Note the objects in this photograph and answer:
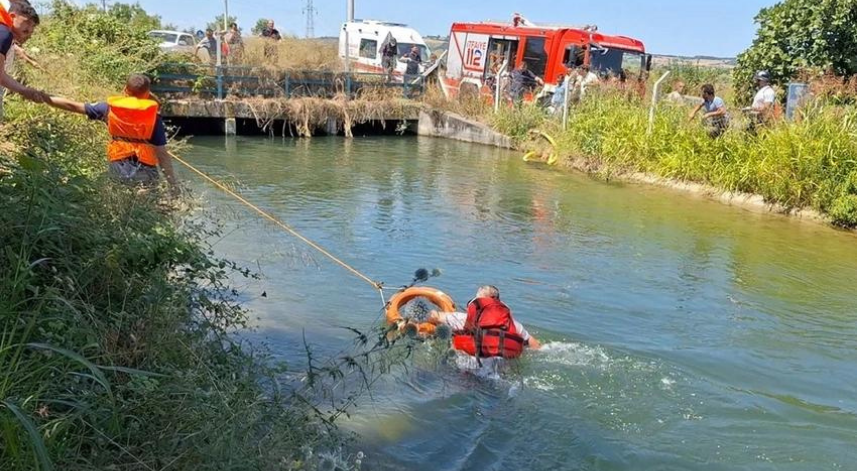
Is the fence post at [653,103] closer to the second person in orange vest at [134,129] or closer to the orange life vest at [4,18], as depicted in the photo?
the second person in orange vest at [134,129]

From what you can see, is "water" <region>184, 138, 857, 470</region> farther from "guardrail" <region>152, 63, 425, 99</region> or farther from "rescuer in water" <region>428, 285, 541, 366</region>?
"guardrail" <region>152, 63, 425, 99</region>

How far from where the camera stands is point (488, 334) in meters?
6.50

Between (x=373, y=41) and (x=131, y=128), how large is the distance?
24222mm

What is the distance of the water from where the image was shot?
557 cm

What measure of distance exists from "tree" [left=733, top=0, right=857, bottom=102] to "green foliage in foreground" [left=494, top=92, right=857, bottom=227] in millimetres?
2432

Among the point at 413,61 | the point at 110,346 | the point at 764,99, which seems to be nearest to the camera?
the point at 110,346

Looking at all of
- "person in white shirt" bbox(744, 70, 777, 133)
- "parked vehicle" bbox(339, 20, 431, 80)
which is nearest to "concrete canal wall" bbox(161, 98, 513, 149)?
"parked vehicle" bbox(339, 20, 431, 80)

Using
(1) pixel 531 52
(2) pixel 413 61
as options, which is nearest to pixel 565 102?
(1) pixel 531 52

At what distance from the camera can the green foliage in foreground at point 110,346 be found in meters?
2.91

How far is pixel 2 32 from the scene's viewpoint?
5234 mm

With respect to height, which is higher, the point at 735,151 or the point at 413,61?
the point at 413,61

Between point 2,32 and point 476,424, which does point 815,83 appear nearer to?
point 476,424

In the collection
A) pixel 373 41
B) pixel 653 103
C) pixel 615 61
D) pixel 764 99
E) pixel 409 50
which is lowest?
pixel 653 103

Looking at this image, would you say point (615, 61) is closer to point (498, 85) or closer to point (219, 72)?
point (498, 85)
